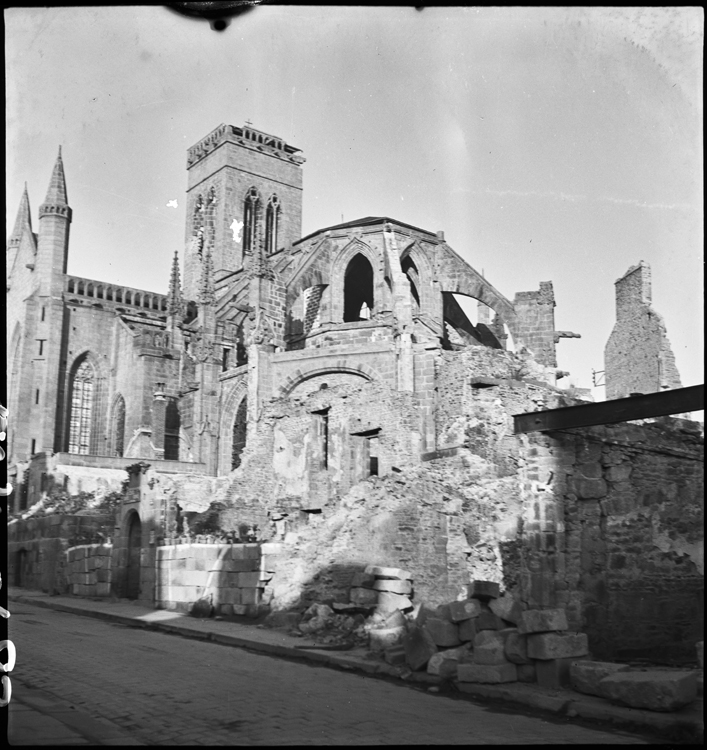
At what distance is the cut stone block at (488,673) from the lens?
8242 mm

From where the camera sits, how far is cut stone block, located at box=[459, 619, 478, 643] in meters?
9.02

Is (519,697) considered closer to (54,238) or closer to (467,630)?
(467,630)

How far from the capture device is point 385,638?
413 inches

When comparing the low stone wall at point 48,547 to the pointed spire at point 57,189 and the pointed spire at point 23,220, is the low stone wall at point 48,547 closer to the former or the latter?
the pointed spire at point 57,189

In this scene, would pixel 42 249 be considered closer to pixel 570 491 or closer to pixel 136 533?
pixel 136 533

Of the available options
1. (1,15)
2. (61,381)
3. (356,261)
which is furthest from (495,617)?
(61,381)

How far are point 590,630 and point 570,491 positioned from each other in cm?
168

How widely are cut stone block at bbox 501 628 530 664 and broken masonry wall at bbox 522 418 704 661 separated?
116cm

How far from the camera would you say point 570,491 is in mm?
10164

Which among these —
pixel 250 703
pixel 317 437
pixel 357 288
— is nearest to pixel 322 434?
pixel 317 437

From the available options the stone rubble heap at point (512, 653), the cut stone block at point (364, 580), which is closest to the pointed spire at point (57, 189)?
the cut stone block at point (364, 580)

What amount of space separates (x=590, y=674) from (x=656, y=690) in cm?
82

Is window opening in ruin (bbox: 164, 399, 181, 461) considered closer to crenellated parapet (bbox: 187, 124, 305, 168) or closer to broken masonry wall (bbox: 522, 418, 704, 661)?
crenellated parapet (bbox: 187, 124, 305, 168)

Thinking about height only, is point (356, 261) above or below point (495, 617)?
above
